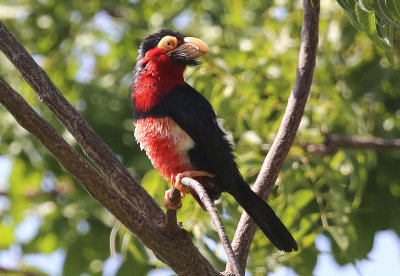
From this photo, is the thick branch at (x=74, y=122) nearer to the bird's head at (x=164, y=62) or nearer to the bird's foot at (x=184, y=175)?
the bird's foot at (x=184, y=175)

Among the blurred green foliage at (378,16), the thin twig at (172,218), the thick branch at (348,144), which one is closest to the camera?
the blurred green foliage at (378,16)

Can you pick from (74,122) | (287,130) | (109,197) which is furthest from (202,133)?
(109,197)

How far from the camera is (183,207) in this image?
400cm

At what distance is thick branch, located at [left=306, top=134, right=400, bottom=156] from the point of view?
4840 millimetres

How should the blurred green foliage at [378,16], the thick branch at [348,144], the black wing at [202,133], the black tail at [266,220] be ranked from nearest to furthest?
the blurred green foliage at [378,16], the black tail at [266,220], the black wing at [202,133], the thick branch at [348,144]

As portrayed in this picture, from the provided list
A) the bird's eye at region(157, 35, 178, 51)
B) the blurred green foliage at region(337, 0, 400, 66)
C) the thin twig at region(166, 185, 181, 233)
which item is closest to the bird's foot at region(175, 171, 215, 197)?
the thin twig at region(166, 185, 181, 233)

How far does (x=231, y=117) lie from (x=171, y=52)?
668mm

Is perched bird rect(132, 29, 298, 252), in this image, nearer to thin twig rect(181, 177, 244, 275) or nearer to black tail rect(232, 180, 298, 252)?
black tail rect(232, 180, 298, 252)

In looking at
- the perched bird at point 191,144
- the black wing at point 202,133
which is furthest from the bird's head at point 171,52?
the black wing at point 202,133

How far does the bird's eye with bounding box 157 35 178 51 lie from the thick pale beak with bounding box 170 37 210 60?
0.10 feet

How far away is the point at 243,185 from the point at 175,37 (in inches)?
43.8

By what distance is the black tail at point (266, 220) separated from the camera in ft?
11.5

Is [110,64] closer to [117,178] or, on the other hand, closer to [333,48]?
[333,48]

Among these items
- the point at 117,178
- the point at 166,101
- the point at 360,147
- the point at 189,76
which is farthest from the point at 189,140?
the point at 360,147
